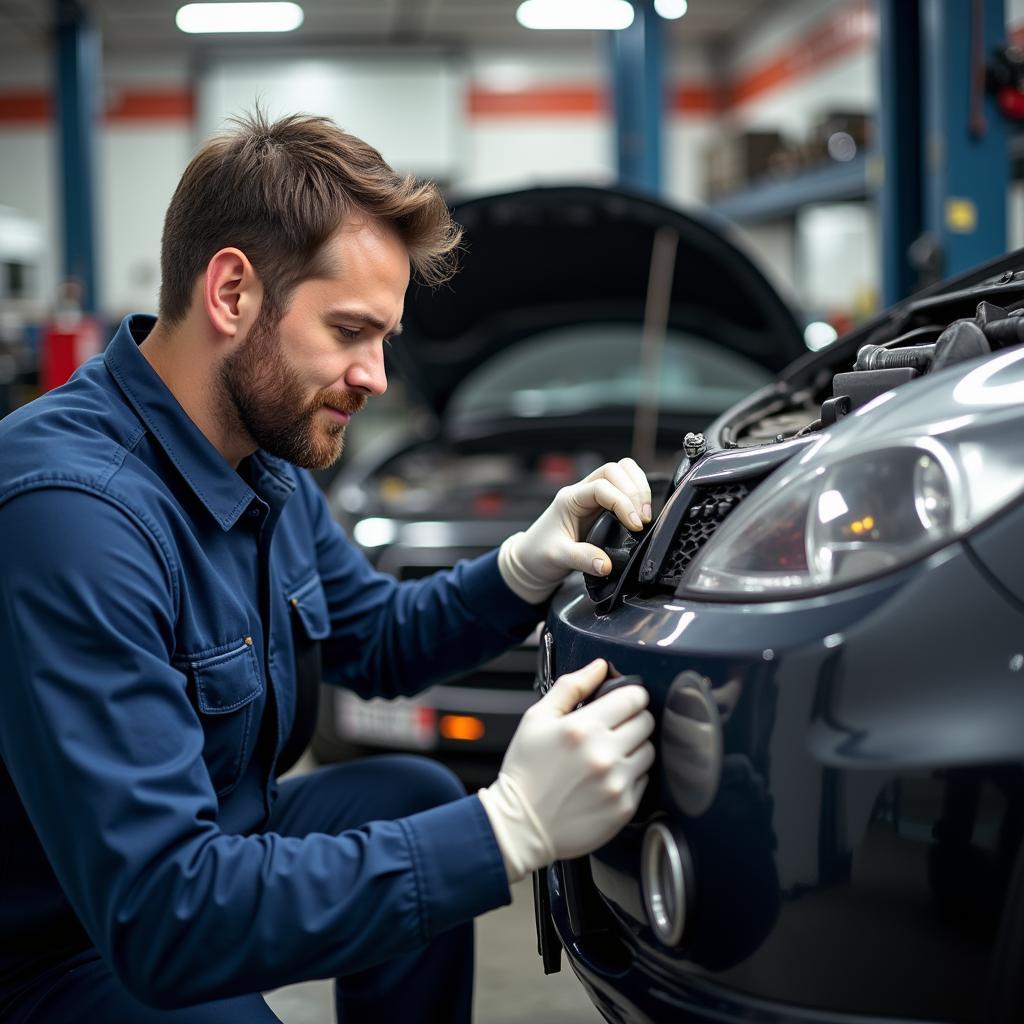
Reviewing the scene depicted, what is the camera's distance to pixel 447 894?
40.7 inches

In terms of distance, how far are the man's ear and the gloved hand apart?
51cm

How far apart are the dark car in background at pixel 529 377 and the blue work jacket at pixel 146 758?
55.5 inches

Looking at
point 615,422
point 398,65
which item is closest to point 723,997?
point 615,422

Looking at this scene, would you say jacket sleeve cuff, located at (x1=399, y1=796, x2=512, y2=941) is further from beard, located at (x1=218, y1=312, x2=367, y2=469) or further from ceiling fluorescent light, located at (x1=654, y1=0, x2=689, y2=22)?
ceiling fluorescent light, located at (x1=654, y1=0, x2=689, y2=22)

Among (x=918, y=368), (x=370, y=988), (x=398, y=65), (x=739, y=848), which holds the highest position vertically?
(x=398, y=65)

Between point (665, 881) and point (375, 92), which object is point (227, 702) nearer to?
point (665, 881)

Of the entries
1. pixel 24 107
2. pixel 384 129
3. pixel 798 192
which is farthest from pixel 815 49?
pixel 24 107

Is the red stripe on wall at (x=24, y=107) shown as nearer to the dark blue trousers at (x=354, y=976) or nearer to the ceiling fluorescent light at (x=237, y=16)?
the ceiling fluorescent light at (x=237, y=16)

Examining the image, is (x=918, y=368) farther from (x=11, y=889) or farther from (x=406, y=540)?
(x=406, y=540)

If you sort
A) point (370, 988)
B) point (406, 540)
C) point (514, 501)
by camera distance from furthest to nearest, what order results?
point (514, 501), point (406, 540), point (370, 988)

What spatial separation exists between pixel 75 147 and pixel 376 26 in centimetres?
504

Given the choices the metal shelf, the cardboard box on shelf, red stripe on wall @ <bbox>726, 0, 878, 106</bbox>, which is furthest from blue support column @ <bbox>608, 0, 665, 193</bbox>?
red stripe on wall @ <bbox>726, 0, 878, 106</bbox>

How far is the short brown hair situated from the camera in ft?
4.08

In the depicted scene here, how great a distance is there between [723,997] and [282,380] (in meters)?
0.73
